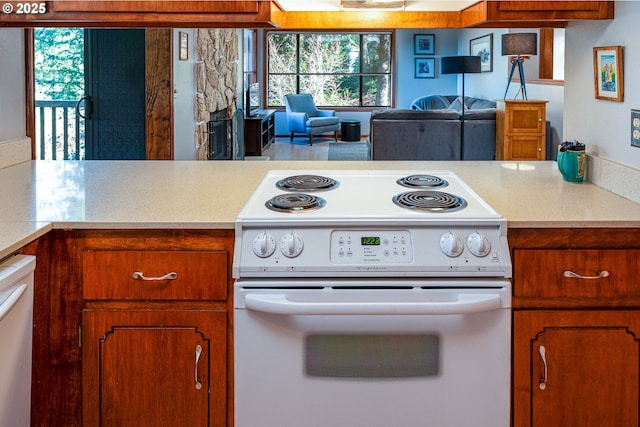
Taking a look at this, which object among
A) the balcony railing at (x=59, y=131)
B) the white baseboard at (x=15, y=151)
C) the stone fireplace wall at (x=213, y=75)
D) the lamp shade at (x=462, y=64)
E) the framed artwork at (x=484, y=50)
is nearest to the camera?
the white baseboard at (x=15, y=151)

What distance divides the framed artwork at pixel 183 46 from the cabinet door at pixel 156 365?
174 inches

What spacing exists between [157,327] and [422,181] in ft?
3.40

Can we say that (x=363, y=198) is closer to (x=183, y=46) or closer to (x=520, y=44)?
(x=183, y=46)

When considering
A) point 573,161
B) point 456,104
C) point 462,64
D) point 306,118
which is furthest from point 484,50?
point 573,161

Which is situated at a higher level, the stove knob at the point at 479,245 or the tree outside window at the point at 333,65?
the tree outside window at the point at 333,65

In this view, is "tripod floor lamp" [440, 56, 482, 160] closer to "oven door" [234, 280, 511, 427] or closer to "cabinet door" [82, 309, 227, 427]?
"oven door" [234, 280, 511, 427]

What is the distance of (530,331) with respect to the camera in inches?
71.3

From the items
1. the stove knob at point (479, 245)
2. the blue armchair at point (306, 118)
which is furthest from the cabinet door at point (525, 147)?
the blue armchair at point (306, 118)

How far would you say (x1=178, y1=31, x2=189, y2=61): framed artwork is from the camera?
587 centimetres

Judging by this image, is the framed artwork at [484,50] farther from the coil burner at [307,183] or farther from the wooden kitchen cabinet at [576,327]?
the wooden kitchen cabinet at [576,327]

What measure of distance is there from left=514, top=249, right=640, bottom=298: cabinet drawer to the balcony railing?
4.81 meters

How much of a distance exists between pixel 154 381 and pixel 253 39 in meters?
11.0

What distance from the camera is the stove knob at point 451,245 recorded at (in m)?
1.74

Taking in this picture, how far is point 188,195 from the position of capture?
2176mm
